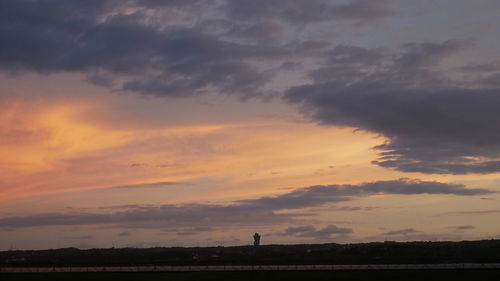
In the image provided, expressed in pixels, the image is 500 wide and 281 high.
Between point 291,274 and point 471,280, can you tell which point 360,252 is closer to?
point 291,274

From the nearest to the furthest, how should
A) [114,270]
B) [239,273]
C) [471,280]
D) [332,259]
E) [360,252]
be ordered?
[471,280], [239,273], [114,270], [332,259], [360,252]

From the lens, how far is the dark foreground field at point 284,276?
307 feet

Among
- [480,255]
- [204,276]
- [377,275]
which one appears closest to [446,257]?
[480,255]

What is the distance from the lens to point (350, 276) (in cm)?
9781

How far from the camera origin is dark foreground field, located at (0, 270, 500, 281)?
93.6 meters

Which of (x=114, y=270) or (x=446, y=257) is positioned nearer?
(x=114, y=270)

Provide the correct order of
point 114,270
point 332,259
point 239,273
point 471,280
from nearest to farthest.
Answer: point 471,280, point 239,273, point 114,270, point 332,259

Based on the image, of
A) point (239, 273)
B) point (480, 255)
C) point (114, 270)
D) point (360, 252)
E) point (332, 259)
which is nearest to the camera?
point (239, 273)

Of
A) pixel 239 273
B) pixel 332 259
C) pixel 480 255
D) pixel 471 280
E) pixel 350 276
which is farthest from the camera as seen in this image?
pixel 332 259

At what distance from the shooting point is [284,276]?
99.4m

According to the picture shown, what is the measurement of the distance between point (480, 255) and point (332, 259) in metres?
43.0

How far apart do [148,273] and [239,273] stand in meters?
19.1

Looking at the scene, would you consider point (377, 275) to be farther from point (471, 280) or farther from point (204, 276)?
point (204, 276)

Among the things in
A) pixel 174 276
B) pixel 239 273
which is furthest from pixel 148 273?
pixel 239 273
